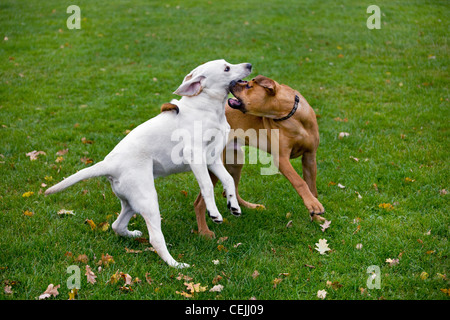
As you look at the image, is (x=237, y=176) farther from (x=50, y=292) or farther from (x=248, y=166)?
(x=50, y=292)

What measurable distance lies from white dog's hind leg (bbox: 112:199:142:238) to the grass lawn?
10 cm

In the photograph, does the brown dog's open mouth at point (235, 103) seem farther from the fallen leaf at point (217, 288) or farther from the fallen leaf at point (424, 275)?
the fallen leaf at point (424, 275)

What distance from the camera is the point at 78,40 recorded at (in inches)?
538

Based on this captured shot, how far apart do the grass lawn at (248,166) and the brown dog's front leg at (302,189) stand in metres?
0.32

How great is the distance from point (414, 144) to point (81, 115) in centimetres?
616

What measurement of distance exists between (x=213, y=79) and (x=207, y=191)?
1127 millimetres

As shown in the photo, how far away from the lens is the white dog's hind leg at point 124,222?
4.62 m

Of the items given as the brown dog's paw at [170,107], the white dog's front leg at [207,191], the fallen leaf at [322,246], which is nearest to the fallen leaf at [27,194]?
the brown dog's paw at [170,107]

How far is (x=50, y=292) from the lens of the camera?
3779 mm

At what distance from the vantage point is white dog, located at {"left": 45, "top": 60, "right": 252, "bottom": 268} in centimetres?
420

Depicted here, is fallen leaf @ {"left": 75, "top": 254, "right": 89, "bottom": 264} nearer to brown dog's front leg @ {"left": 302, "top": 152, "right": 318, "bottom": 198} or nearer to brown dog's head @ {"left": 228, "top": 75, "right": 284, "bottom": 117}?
brown dog's head @ {"left": 228, "top": 75, "right": 284, "bottom": 117}

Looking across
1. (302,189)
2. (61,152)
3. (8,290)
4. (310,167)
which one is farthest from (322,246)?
(61,152)

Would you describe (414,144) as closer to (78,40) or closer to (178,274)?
(178,274)
